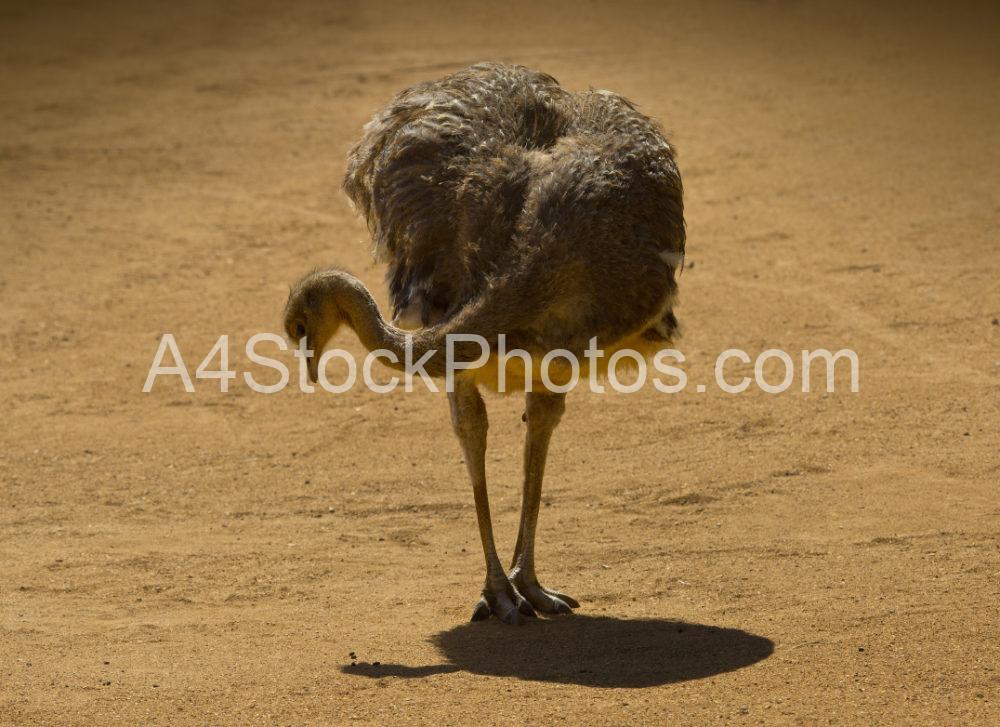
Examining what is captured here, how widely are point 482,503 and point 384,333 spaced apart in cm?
116

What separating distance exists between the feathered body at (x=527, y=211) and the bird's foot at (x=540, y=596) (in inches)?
44.9

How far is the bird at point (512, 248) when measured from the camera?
19.4 ft

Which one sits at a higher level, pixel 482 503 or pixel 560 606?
pixel 482 503

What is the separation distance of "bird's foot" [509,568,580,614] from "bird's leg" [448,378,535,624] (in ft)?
0.22

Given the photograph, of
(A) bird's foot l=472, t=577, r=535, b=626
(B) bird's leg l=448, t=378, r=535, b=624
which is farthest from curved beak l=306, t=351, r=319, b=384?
(A) bird's foot l=472, t=577, r=535, b=626

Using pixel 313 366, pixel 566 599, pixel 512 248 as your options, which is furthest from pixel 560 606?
pixel 512 248

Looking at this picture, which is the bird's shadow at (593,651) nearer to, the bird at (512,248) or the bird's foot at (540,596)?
the bird's foot at (540,596)

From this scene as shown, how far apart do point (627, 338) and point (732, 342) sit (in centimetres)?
393

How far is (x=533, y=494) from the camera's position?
22.4ft

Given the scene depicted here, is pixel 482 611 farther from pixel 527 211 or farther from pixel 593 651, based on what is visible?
pixel 527 211

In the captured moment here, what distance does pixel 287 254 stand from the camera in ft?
39.4

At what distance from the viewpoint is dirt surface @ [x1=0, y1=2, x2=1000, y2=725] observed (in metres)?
5.73

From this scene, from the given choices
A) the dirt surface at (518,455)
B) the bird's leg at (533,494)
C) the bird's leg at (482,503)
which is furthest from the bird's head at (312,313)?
the dirt surface at (518,455)

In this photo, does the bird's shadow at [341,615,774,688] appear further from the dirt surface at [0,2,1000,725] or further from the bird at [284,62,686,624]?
the bird at [284,62,686,624]
